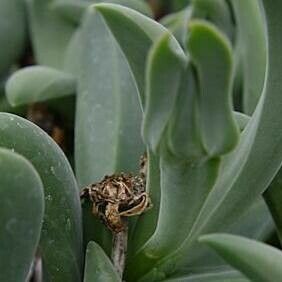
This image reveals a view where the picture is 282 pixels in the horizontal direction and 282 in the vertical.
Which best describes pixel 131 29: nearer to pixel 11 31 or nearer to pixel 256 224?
pixel 256 224

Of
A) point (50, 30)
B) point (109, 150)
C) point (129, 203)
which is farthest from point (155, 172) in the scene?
point (50, 30)

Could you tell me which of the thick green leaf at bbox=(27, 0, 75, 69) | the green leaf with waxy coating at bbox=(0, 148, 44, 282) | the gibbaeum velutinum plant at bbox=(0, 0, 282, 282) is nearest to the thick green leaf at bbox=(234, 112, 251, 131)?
the gibbaeum velutinum plant at bbox=(0, 0, 282, 282)

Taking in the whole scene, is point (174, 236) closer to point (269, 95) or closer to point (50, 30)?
point (269, 95)

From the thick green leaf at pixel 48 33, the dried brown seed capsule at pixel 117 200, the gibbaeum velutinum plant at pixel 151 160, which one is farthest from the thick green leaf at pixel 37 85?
A: the dried brown seed capsule at pixel 117 200

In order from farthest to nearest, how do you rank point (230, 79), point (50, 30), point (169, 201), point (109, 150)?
point (50, 30) < point (109, 150) < point (169, 201) < point (230, 79)

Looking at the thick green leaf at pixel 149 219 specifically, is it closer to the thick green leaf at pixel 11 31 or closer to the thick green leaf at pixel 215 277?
the thick green leaf at pixel 215 277

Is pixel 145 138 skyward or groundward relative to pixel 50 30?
skyward

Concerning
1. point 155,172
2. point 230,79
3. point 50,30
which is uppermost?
point 230,79
